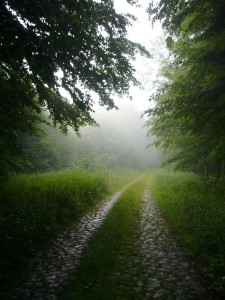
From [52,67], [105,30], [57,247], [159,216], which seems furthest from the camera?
[159,216]

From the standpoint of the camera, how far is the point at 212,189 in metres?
14.8

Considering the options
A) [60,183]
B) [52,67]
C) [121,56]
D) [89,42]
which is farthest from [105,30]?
[60,183]

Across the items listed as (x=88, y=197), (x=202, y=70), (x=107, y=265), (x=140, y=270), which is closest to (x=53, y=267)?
(x=107, y=265)

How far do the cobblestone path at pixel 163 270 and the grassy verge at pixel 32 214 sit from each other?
2992mm

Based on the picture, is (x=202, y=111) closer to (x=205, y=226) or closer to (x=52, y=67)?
(x=205, y=226)

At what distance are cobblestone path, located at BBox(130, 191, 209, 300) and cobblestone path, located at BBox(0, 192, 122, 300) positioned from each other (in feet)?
5.19

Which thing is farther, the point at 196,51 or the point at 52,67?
the point at 196,51

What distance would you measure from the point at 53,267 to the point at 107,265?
→ 1.28 metres

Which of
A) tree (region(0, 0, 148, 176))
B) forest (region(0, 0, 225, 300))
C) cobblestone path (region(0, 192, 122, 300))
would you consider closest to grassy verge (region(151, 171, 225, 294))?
forest (region(0, 0, 225, 300))

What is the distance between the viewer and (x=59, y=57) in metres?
9.92

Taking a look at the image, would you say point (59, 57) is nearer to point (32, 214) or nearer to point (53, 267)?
point (32, 214)

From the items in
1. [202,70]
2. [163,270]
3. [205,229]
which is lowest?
[163,270]

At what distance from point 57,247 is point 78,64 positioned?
6.56 metres

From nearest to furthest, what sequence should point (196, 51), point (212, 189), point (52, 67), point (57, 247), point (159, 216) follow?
point (52, 67) → point (57, 247) → point (196, 51) → point (159, 216) → point (212, 189)
